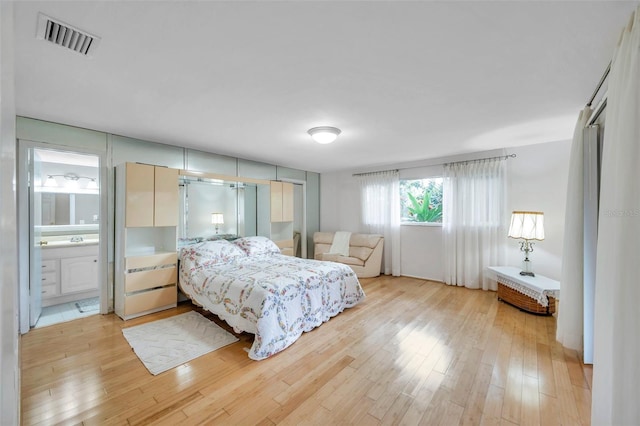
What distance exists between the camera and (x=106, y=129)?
9.95ft

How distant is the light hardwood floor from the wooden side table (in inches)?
10.3

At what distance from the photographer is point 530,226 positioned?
10.8 feet

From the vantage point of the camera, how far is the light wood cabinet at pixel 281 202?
15.8 ft

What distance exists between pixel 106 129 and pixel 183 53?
2.19 m

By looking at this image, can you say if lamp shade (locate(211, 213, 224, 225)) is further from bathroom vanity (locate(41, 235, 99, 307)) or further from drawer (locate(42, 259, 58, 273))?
drawer (locate(42, 259, 58, 273))

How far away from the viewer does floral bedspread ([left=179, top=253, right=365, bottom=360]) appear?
2377 millimetres

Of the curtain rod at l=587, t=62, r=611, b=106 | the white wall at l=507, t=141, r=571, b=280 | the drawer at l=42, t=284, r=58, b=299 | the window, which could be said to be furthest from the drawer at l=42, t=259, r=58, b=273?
the white wall at l=507, t=141, r=571, b=280

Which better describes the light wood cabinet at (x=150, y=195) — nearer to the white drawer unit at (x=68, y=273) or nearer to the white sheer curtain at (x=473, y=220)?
the white drawer unit at (x=68, y=273)

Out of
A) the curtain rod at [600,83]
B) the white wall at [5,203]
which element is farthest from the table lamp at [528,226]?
the white wall at [5,203]

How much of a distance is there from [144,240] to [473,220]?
5.04 m

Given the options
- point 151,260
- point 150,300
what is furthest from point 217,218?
point 150,300

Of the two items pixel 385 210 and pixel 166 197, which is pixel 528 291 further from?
pixel 166 197

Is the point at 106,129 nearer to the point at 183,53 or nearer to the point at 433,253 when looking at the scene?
the point at 183,53

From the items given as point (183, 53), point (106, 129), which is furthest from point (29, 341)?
point (183, 53)
